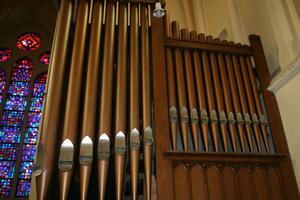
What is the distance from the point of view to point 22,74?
28.5 feet

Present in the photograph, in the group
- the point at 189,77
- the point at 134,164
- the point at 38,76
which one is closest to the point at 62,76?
the point at 134,164

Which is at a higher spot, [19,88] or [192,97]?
[19,88]

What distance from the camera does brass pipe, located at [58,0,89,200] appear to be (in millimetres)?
2715

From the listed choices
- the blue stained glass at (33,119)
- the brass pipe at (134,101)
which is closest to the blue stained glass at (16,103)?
the blue stained glass at (33,119)

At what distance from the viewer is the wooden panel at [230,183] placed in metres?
3.08

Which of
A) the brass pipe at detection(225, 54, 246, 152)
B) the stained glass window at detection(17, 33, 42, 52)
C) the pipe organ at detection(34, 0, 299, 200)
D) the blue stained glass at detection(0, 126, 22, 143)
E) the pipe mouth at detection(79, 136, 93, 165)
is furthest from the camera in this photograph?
the stained glass window at detection(17, 33, 42, 52)

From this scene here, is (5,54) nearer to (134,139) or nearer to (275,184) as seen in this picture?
(134,139)

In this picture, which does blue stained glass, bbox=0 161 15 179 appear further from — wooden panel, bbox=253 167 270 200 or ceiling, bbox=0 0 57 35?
wooden panel, bbox=253 167 270 200

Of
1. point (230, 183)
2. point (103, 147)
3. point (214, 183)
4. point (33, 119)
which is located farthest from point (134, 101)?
point (33, 119)

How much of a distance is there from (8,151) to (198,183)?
5881 millimetres

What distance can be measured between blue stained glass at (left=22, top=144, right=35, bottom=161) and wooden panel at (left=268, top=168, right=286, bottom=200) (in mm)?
5803

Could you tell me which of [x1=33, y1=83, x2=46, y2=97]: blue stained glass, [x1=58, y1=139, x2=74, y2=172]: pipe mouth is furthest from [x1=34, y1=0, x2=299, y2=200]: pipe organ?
[x1=33, y1=83, x2=46, y2=97]: blue stained glass

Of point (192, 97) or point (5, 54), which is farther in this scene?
point (5, 54)

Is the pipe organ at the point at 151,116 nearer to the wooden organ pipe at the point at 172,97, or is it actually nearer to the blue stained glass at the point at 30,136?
the wooden organ pipe at the point at 172,97
